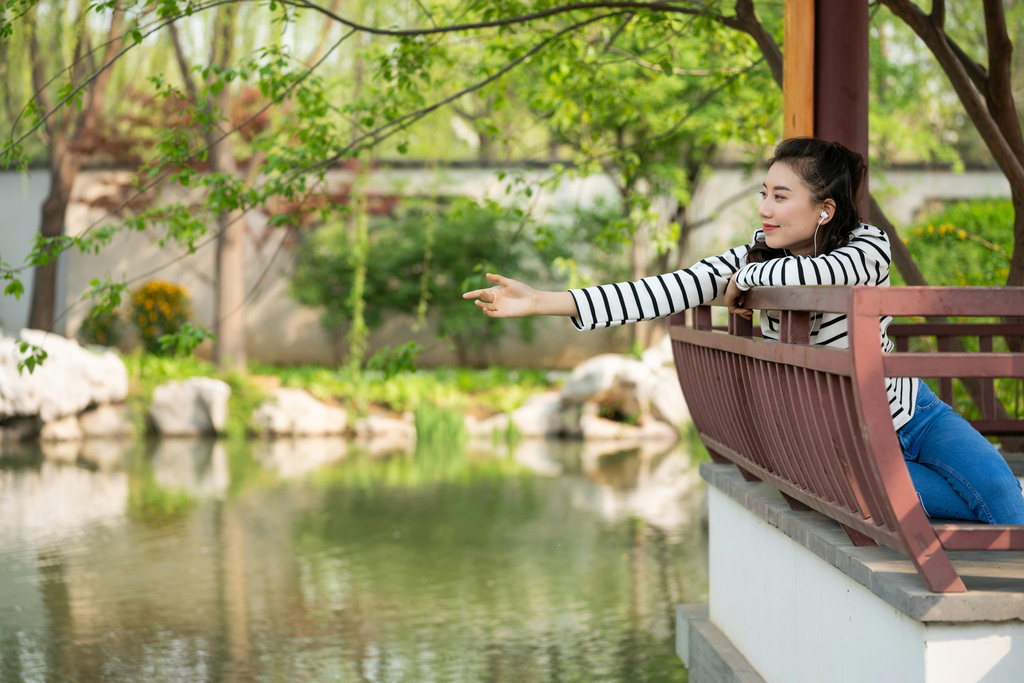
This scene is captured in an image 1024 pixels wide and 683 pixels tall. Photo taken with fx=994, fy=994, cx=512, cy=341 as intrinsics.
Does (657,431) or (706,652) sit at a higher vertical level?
(657,431)

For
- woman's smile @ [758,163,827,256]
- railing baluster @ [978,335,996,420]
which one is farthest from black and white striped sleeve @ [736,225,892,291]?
railing baluster @ [978,335,996,420]

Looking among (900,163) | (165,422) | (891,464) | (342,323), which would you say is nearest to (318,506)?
(165,422)

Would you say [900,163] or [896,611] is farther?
[900,163]

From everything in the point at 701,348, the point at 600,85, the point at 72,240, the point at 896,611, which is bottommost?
the point at 896,611

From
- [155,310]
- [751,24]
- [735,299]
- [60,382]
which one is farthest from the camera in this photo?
[155,310]

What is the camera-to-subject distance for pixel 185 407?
9906mm

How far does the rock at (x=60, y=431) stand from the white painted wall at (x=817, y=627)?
25.8 ft

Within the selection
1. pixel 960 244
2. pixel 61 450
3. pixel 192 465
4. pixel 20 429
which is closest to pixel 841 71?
pixel 960 244

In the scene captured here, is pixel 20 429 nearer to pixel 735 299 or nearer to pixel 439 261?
pixel 439 261

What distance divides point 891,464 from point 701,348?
113 centimetres

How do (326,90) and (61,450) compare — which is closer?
(326,90)

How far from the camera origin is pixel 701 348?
2.78m

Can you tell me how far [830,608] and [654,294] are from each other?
79 centimetres

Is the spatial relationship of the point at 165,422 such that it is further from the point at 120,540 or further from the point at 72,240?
the point at 72,240
